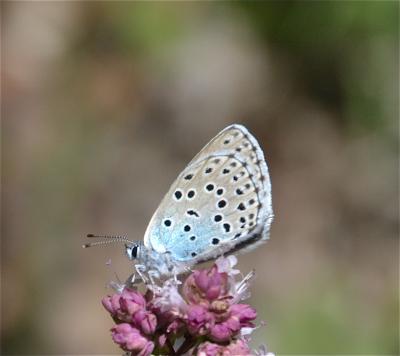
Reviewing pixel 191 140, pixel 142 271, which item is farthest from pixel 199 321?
pixel 191 140

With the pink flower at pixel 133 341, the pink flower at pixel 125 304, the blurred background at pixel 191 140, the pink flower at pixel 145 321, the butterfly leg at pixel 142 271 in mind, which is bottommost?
the pink flower at pixel 133 341

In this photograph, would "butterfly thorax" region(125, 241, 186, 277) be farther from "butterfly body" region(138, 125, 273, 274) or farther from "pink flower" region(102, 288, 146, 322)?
"pink flower" region(102, 288, 146, 322)

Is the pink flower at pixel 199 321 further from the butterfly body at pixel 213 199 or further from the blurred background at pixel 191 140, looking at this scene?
the blurred background at pixel 191 140

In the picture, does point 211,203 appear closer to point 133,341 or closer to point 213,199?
point 213,199

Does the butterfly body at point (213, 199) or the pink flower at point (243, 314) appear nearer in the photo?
the pink flower at point (243, 314)

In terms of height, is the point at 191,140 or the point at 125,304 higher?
the point at 191,140

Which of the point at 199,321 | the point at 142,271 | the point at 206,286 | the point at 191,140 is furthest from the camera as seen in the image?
the point at 191,140

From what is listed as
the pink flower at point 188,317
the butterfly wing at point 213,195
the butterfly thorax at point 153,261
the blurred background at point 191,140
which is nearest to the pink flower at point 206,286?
the pink flower at point 188,317

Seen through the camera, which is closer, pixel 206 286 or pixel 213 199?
pixel 206 286
